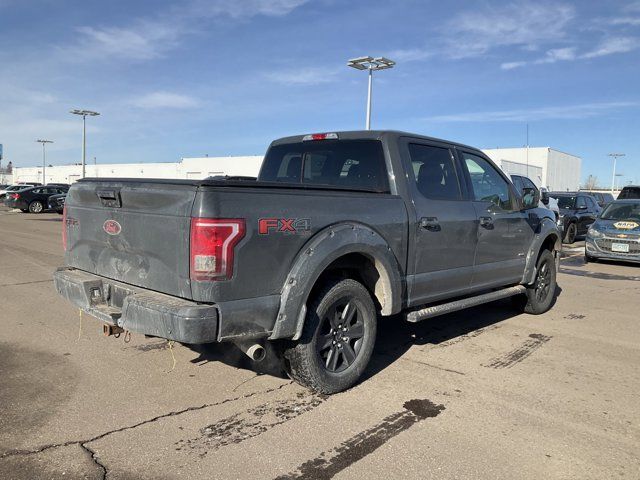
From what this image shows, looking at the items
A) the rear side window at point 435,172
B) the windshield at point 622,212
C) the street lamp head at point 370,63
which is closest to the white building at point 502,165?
the street lamp head at point 370,63

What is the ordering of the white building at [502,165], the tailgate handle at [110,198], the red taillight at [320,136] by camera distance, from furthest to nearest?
the white building at [502,165]
the red taillight at [320,136]
the tailgate handle at [110,198]

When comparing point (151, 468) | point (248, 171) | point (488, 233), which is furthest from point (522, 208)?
point (248, 171)

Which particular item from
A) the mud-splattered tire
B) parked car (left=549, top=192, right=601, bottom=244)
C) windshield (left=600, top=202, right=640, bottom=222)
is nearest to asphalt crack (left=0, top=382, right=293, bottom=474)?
the mud-splattered tire

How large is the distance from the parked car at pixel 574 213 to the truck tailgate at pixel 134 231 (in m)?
15.4

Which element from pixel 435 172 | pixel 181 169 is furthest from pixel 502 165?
pixel 181 169

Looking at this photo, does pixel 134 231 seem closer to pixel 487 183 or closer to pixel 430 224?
pixel 430 224

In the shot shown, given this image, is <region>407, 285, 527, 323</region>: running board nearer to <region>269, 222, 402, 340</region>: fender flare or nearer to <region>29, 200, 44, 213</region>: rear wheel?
<region>269, 222, 402, 340</region>: fender flare

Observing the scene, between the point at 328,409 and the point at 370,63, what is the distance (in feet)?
75.2

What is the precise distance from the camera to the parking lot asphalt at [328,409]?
10.2 feet

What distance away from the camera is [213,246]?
3.21 m

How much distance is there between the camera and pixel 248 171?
56.2 meters

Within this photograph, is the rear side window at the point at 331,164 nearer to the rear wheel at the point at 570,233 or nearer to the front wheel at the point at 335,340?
the front wheel at the point at 335,340

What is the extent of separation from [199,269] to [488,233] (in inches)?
133

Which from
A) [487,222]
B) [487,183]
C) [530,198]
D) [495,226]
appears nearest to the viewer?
[487,222]
